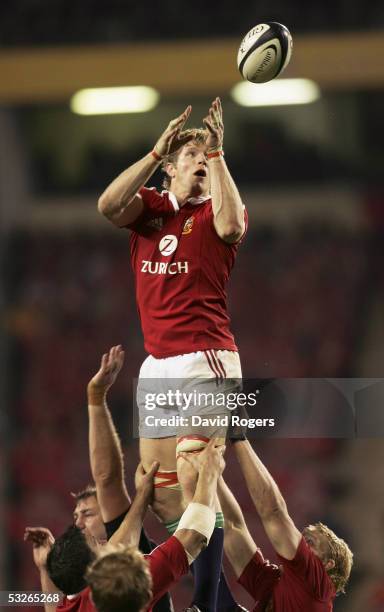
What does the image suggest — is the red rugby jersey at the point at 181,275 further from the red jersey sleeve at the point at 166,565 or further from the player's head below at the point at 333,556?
the player's head below at the point at 333,556

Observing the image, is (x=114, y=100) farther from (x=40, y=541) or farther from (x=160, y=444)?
(x=160, y=444)

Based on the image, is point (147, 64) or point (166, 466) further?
point (147, 64)

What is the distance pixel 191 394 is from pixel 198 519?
1.55 ft

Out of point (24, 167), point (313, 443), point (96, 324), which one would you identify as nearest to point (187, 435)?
point (313, 443)

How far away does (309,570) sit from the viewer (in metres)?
3.94

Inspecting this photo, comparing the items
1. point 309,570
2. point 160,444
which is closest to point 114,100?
point 160,444

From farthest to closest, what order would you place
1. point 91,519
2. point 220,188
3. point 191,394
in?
point 91,519 < point 191,394 < point 220,188

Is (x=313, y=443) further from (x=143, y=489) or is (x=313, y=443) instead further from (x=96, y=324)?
(x=143, y=489)

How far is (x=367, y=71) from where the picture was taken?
9.49m

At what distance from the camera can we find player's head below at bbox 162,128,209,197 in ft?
13.0

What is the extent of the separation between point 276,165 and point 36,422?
336 cm

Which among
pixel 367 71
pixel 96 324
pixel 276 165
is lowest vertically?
pixel 96 324

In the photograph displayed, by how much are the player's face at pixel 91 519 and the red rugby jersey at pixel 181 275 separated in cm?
81

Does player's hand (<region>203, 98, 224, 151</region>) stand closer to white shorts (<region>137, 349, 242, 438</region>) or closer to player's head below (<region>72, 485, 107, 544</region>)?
white shorts (<region>137, 349, 242, 438</region>)
